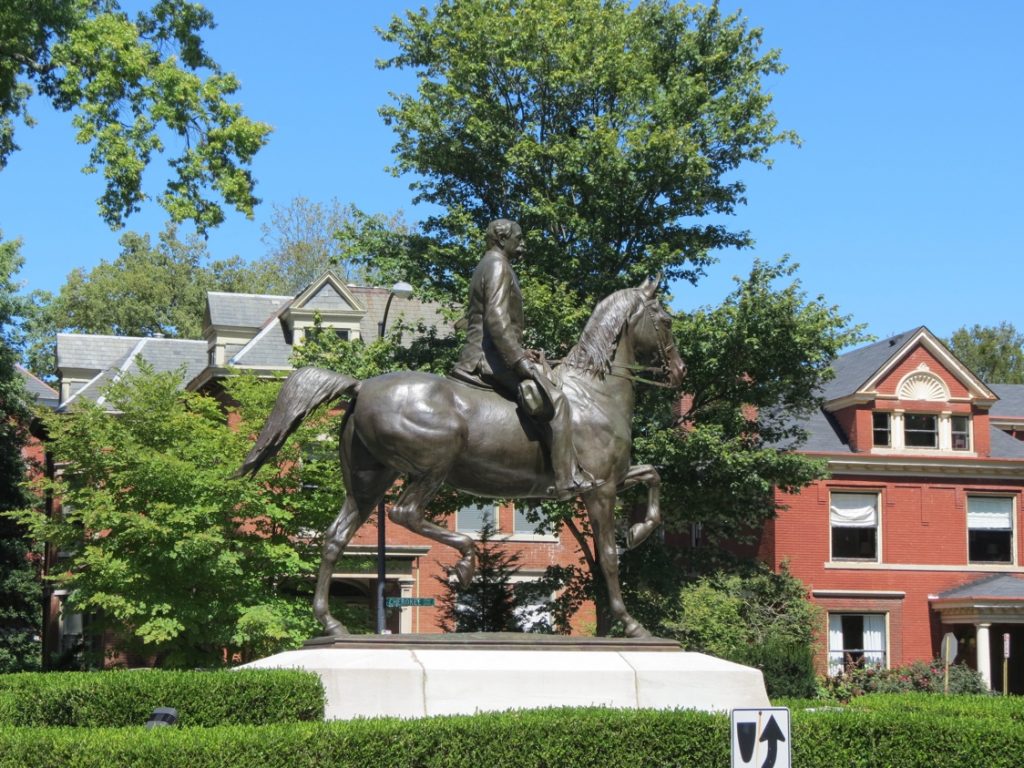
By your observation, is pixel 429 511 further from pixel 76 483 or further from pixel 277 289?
pixel 277 289

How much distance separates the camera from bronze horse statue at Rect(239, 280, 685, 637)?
12.5 metres

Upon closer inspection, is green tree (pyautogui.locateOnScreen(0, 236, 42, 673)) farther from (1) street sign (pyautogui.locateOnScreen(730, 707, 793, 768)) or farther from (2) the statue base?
(1) street sign (pyautogui.locateOnScreen(730, 707, 793, 768))

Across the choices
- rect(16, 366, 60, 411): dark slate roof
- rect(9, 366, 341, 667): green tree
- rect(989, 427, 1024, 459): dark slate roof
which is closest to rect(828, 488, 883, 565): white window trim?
rect(989, 427, 1024, 459): dark slate roof

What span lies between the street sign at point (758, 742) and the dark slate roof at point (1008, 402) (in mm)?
45078

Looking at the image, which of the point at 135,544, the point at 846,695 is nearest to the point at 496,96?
the point at 135,544

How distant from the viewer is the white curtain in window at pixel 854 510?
43.8 metres

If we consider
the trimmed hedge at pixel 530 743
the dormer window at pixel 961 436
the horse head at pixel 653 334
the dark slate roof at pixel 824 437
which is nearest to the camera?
the trimmed hedge at pixel 530 743

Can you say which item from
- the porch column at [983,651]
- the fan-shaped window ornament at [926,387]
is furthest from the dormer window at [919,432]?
the porch column at [983,651]

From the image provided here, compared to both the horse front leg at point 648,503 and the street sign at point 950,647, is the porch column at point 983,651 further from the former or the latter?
the horse front leg at point 648,503

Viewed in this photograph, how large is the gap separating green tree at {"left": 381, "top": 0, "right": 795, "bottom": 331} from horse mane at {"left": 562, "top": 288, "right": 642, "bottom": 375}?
52.2 ft

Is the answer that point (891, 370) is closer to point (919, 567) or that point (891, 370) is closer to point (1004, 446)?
point (1004, 446)

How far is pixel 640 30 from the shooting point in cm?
3231

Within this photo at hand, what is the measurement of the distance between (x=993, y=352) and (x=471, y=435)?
6178 centimetres

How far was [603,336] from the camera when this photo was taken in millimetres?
13438
